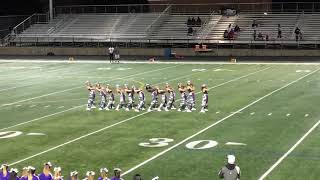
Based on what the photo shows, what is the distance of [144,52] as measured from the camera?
49.1 metres

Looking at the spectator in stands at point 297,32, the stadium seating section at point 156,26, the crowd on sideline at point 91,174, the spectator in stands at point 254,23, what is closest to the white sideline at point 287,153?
the crowd on sideline at point 91,174

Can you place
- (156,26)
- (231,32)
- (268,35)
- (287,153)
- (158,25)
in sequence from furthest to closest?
1. (158,25)
2. (156,26)
3. (231,32)
4. (268,35)
5. (287,153)

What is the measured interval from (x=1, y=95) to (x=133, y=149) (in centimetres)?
1320

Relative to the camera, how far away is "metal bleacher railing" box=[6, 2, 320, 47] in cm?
4994

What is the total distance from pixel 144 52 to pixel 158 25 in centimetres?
644

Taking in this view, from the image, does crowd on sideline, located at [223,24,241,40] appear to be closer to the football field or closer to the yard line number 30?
the football field

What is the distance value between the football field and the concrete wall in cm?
1312

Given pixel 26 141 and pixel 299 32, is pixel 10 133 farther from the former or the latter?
pixel 299 32

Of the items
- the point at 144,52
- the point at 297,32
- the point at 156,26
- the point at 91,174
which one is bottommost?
the point at 91,174

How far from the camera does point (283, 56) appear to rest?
45.7 meters

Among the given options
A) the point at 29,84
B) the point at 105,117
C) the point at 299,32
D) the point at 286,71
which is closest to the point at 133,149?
the point at 105,117

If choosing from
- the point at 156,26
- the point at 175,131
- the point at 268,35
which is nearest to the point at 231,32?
the point at 268,35

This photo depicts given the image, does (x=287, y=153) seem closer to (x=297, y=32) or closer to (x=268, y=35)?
(x=297, y=32)

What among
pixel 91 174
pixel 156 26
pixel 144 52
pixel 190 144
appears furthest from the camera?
pixel 156 26
